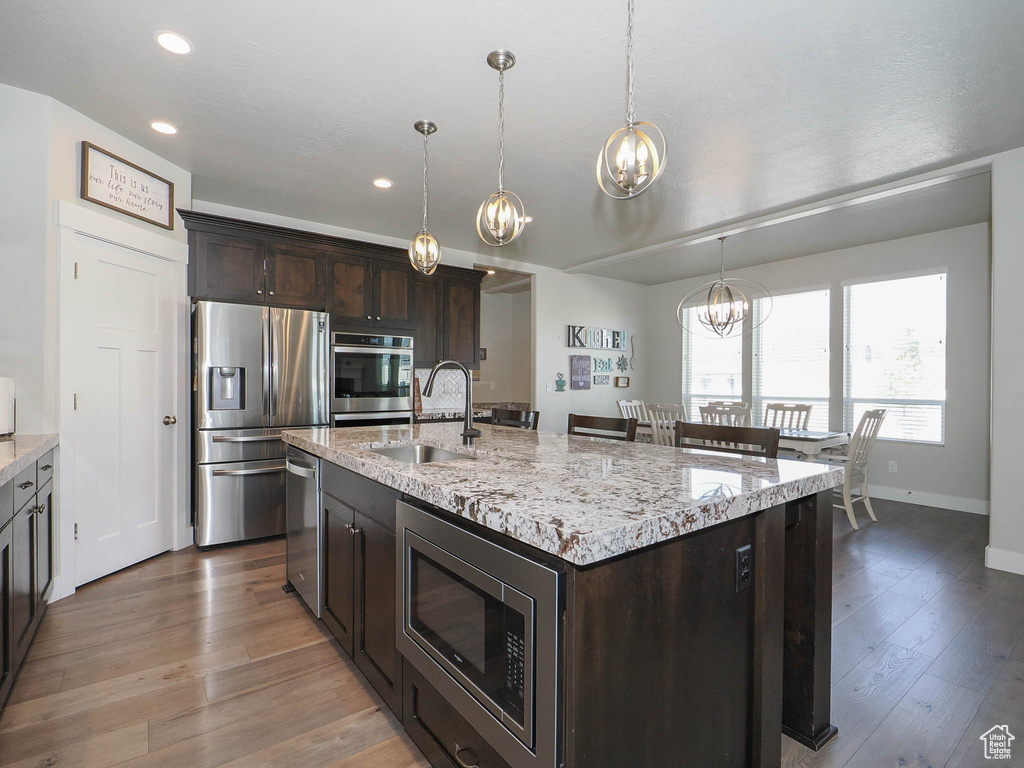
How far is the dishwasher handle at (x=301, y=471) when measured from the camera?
2.29 meters

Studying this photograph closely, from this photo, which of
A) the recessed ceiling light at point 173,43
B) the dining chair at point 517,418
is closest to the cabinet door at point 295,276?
the recessed ceiling light at point 173,43

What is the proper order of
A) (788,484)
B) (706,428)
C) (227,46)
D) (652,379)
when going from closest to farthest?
(788,484), (706,428), (227,46), (652,379)

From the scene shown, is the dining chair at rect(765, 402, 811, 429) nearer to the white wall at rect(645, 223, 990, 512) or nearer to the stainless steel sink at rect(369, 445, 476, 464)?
the white wall at rect(645, 223, 990, 512)

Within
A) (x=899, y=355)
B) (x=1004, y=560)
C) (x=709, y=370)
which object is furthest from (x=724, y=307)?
(x=1004, y=560)

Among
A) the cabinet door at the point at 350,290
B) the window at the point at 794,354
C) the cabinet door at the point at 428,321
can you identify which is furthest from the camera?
the window at the point at 794,354

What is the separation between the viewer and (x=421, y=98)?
8.68 ft

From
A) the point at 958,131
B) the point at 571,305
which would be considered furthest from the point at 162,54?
the point at 571,305

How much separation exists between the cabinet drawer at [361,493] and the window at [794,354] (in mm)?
5428

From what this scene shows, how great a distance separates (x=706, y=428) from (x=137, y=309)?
3354mm

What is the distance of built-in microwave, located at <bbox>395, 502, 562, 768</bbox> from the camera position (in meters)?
0.95

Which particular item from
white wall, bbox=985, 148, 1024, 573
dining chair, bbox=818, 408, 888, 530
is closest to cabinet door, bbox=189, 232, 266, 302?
dining chair, bbox=818, 408, 888, 530

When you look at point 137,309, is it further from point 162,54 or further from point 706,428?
point 706,428

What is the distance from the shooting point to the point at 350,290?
4.25m

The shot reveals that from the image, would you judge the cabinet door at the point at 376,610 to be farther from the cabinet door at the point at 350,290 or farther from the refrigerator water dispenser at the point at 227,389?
the cabinet door at the point at 350,290
